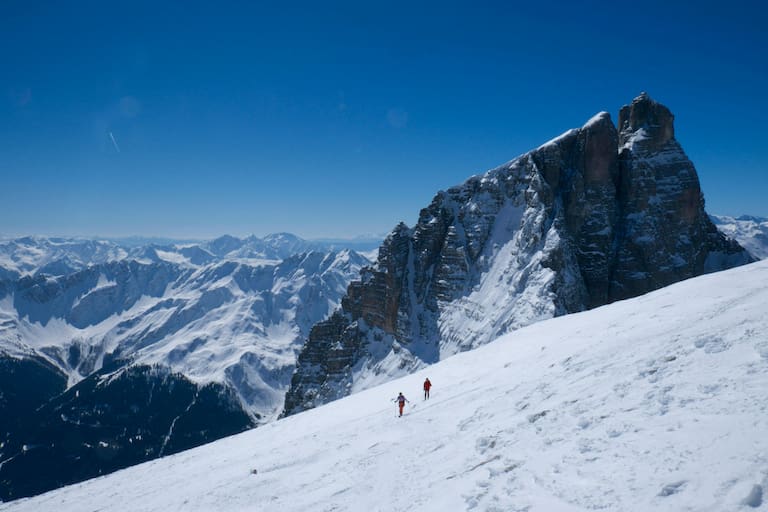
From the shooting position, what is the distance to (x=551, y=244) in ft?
229

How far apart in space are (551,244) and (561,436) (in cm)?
6130

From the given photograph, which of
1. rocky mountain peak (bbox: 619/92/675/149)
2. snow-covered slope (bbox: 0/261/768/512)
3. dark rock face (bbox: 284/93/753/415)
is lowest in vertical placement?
snow-covered slope (bbox: 0/261/768/512)

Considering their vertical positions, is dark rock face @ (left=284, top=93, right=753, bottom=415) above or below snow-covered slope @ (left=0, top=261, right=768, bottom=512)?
above

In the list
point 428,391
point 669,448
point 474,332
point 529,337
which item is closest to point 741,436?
point 669,448

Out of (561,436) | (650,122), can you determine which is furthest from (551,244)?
(561,436)

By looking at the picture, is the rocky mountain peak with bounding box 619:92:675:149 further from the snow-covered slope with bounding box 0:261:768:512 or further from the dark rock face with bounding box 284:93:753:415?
the snow-covered slope with bounding box 0:261:768:512

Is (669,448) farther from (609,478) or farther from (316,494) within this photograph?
(316,494)

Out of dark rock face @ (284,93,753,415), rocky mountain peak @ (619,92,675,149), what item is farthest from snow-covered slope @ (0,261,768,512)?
rocky mountain peak @ (619,92,675,149)

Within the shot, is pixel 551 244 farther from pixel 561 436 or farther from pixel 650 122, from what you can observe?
pixel 561 436

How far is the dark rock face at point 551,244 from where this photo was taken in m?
71.8

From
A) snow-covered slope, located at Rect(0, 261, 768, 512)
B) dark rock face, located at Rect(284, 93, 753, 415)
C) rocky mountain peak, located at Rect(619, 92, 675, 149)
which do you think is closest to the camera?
snow-covered slope, located at Rect(0, 261, 768, 512)

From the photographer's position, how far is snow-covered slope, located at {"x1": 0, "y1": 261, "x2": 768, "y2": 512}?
10.0 meters

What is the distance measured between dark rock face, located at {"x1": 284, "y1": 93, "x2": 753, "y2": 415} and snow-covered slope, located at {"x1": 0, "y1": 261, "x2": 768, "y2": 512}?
132 feet

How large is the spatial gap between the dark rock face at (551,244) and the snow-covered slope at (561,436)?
40275mm
